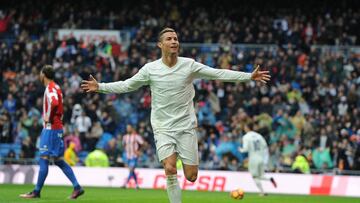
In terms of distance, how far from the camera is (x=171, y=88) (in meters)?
12.0

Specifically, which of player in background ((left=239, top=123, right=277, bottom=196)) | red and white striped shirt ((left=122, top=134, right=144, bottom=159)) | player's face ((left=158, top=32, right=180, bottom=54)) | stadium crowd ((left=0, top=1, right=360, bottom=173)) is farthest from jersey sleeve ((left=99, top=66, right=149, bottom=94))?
stadium crowd ((left=0, top=1, right=360, bottom=173))

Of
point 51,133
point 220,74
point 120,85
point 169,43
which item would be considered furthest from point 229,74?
point 51,133

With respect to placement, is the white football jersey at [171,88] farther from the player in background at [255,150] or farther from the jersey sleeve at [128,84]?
the player in background at [255,150]

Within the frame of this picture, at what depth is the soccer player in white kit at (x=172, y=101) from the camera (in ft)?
38.9

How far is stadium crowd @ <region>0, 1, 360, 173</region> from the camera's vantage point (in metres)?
29.1

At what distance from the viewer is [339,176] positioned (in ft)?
84.7

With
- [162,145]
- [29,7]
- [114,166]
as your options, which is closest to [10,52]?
[29,7]

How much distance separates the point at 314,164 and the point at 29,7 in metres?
15.9

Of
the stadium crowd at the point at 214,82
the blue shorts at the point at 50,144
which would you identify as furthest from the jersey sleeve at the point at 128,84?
the stadium crowd at the point at 214,82

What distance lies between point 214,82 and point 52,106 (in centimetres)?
1599

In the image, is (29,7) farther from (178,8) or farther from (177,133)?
(177,133)

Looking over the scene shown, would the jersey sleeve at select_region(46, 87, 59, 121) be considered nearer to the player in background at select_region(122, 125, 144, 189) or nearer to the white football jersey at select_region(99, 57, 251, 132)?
the white football jersey at select_region(99, 57, 251, 132)

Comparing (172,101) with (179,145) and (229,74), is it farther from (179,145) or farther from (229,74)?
(229,74)

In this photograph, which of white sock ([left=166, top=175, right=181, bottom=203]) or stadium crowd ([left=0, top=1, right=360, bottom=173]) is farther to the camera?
stadium crowd ([left=0, top=1, right=360, bottom=173])
